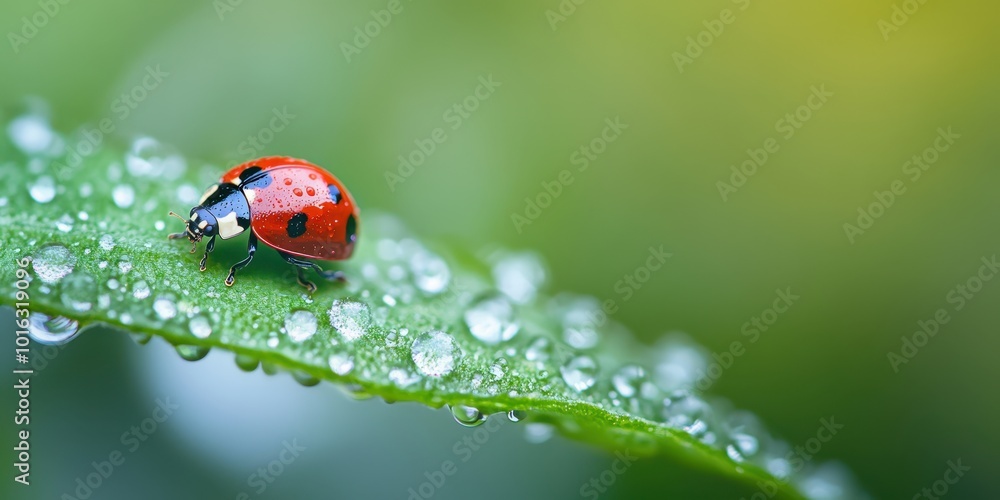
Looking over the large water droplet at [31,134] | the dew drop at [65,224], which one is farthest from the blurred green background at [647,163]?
the dew drop at [65,224]

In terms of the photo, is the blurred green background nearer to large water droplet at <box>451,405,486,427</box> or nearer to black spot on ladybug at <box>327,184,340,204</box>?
black spot on ladybug at <box>327,184,340,204</box>

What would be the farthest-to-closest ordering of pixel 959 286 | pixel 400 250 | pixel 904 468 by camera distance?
1. pixel 959 286
2. pixel 904 468
3. pixel 400 250

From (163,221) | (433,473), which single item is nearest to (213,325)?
(163,221)

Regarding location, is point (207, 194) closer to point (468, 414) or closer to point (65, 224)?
point (65, 224)

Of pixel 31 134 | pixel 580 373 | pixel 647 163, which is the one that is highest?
pixel 647 163

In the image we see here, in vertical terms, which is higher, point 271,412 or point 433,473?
point 433,473

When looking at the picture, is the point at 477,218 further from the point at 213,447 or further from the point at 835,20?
the point at 835,20

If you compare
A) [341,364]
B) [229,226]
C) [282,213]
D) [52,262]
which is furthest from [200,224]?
[341,364]

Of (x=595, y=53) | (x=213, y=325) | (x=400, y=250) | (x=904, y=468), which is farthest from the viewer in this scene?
(x=595, y=53)
